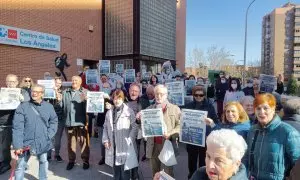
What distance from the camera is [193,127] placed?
3986 mm

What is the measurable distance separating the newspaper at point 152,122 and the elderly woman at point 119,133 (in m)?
0.58

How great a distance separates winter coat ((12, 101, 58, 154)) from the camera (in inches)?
168

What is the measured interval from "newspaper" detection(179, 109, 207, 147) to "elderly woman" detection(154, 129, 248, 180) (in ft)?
6.34

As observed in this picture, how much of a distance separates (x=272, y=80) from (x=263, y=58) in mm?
96951

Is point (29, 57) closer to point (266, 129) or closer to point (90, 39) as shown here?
point (90, 39)

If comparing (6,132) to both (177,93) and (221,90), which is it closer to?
(177,93)

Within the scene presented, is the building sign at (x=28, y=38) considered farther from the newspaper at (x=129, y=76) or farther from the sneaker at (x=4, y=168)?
the sneaker at (x=4, y=168)

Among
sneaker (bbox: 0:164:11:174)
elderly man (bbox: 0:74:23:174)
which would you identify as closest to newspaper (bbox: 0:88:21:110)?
elderly man (bbox: 0:74:23:174)

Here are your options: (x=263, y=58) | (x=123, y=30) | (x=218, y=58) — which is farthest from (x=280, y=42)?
(x=123, y=30)

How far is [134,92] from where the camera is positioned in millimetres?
5195

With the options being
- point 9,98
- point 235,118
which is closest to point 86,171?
point 9,98

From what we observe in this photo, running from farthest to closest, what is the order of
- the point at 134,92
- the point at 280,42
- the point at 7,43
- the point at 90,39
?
the point at 280,42 → the point at 90,39 → the point at 7,43 → the point at 134,92

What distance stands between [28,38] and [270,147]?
43.9ft

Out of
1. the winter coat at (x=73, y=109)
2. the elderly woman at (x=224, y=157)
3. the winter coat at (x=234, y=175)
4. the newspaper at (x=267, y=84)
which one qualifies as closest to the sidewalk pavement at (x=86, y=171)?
the winter coat at (x=73, y=109)
